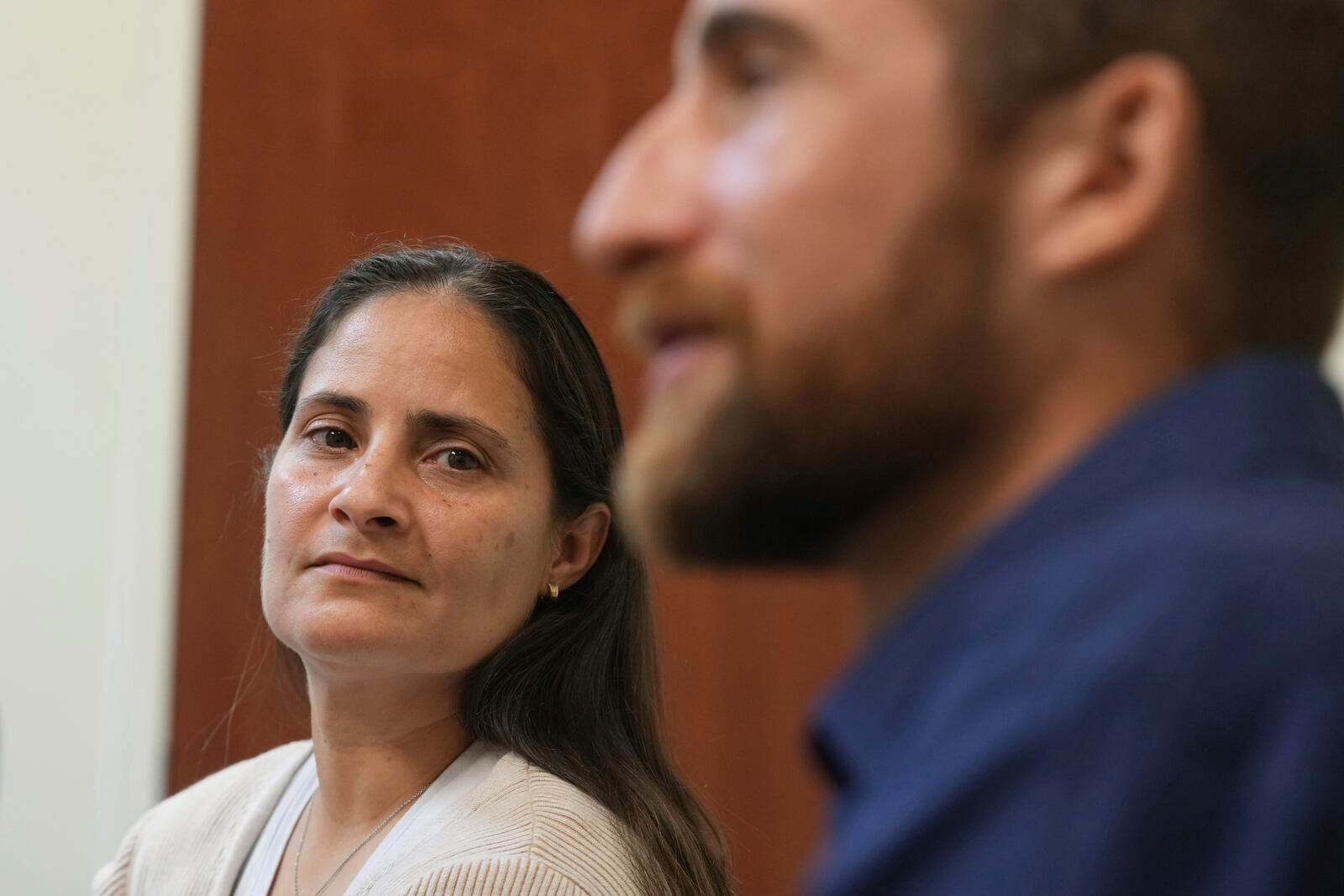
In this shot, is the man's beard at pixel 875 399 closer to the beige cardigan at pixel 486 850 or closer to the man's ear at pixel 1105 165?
the man's ear at pixel 1105 165

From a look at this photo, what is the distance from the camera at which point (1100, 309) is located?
58cm

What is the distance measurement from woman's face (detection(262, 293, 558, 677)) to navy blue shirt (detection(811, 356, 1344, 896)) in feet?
2.87

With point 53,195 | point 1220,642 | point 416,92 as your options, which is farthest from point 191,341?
point 1220,642

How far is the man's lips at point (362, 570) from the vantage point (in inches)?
52.6

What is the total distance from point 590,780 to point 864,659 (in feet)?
2.83

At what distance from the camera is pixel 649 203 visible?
625 mm

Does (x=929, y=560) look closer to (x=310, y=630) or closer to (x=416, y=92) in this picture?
(x=310, y=630)

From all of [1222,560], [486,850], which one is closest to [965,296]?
[1222,560]

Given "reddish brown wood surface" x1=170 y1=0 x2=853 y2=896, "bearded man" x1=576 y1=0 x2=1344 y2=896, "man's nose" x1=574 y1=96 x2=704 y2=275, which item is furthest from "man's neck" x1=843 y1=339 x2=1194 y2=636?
"reddish brown wood surface" x1=170 y1=0 x2=853 y2=896

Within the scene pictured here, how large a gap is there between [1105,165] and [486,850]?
833 mm

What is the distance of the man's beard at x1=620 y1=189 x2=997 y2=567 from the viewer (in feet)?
1.89

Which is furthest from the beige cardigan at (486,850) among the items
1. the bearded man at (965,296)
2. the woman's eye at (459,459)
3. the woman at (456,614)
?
the bearded man at (965,296)

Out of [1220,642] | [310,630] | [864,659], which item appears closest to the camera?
[1220,642]

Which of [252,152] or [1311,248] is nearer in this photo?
[1311,248]
